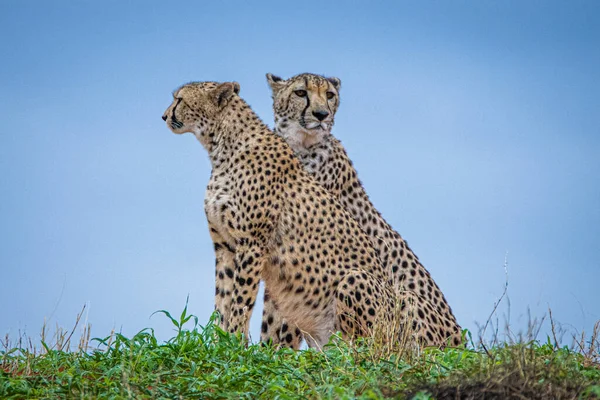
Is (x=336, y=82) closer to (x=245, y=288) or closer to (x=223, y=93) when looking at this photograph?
(x=223, y=93)

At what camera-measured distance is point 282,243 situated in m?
5.72

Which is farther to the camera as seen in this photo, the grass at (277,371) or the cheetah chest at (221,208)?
the cheetah chest at (221,208)

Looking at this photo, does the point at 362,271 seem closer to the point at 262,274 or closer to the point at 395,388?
the point at 262,274

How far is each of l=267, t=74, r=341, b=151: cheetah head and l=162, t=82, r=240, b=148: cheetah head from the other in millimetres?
800

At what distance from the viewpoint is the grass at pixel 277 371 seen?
3.38m

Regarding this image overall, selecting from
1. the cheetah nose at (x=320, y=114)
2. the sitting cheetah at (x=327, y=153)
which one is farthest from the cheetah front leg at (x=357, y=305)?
the cheetah nose at (x=320, y=114)

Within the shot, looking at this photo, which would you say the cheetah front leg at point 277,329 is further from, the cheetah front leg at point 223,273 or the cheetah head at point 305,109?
the cheetah head at point 305,109

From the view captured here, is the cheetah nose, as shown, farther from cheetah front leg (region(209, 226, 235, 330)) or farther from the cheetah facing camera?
cheetah front leg (region(209, 226, 235, 330))

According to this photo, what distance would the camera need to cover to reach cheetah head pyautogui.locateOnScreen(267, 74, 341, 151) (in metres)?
6.89

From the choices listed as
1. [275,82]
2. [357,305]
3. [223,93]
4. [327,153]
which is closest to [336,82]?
[275,82]

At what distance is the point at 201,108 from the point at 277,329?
5.60 ft

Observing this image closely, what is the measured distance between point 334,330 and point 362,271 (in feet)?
1.41

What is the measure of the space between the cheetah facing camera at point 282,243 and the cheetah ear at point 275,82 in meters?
1.10

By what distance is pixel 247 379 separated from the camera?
3982 mm
